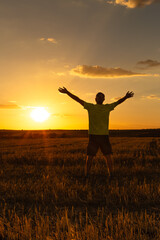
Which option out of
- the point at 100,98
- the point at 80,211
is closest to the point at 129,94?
the point at 100,98

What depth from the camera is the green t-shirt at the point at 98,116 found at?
248 inches

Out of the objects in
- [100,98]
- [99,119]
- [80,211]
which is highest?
[100,98]

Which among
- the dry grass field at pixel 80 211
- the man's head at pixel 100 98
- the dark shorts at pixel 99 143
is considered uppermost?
the man's head at pixel 100 98

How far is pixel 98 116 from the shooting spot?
6309 mm

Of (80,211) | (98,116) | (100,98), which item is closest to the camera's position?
(80,211)

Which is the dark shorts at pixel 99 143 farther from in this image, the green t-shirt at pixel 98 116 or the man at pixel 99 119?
the green t-shirt at pixel 98 116

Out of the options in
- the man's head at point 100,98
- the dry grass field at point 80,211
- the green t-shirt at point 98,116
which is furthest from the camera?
the man's head at point 100,98

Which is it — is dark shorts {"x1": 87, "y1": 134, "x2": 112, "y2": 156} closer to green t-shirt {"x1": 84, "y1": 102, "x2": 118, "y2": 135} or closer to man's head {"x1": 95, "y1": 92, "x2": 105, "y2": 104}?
green t-shirt {"x1": 84, "y1": 102, "x2": 118, "y2": 135}

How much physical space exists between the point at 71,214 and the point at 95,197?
1083mm

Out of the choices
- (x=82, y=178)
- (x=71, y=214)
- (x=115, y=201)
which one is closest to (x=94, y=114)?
(x=82, y=178)

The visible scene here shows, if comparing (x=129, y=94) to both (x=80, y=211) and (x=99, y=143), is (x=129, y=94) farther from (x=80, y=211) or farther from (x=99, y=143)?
(x=80, y=211)

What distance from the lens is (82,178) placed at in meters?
6.79

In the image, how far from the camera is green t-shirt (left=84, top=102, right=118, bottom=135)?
6.30m

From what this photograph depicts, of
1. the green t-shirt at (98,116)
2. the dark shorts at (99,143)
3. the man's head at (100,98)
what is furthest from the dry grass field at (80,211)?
the man's head at (100,98)
